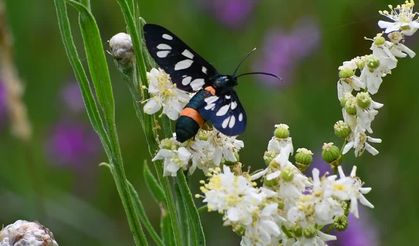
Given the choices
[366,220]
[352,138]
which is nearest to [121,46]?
[352,138]

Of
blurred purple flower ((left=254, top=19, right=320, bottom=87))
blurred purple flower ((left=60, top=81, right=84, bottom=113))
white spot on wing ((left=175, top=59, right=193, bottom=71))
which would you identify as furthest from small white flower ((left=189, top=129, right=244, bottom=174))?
blurred purple flower ((left=60, top=81, right=84, bottom=113))

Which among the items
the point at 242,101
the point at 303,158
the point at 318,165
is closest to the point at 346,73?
the point at 303,158

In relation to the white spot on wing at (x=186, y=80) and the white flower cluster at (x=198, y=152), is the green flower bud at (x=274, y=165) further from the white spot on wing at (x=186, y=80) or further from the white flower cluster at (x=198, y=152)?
the white spot on wing at (x=186, y=80)

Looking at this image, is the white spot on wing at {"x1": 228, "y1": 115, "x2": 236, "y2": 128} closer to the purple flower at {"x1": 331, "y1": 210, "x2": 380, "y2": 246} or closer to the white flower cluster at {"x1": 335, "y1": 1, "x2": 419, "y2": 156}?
the white flower cluster at {"x1": 335, "y1": 1, "x2": 419, "y2": 156}

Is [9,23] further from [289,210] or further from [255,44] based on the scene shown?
[289,210]

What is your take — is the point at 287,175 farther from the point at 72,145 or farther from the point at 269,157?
the point at 72,145

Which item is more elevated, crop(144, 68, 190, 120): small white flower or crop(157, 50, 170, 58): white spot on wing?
crop(157, 50, 170, 58): white spot on wing

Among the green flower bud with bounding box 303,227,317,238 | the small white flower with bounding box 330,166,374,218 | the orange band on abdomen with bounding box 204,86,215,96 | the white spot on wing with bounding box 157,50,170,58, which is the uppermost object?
the white spot on wing with bounding box 157,50,170,58

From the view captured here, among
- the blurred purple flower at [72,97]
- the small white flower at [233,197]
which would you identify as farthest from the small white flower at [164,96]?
the blurred purple flower at [72,97]
